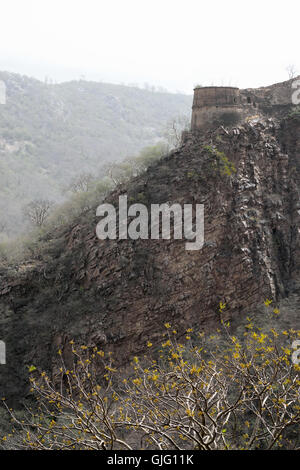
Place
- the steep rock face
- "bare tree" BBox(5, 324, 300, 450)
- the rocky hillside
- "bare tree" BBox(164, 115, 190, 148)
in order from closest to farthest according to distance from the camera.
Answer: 1. "bare tree" BBox(5, 324, 300, 450)
2. the steep rock face
3. "bare tree" BBox(164, 115, 190, 148)
4. the rocky hillside

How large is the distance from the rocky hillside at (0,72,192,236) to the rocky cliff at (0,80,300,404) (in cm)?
3533

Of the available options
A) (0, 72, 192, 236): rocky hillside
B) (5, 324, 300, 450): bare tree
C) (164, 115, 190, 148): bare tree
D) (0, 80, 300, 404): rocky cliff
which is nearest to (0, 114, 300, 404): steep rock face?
(0, 80, 300, 404): rocky cliff

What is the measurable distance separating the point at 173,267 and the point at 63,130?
8950cm

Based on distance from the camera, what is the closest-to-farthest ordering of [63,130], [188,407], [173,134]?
[188,407]
[173,134]
[63,130]

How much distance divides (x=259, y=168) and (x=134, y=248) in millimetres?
6788

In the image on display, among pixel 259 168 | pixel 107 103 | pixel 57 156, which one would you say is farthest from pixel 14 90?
pixel 259 168

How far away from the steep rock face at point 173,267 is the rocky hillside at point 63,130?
35.4 m

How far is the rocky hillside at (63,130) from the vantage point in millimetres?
74938

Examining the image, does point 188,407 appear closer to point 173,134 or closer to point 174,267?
point 174,267

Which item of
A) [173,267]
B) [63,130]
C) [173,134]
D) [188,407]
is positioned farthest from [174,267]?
[63,130]

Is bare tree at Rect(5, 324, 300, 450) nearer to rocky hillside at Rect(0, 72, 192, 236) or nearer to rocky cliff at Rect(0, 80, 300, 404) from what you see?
rocky cliff at Rect(0, 80, 300, 404)

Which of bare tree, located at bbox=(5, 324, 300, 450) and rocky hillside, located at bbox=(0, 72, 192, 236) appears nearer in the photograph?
bare tree, located at bbox=(5, 324, 300, 450)

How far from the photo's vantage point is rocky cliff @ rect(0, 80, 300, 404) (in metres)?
17.6

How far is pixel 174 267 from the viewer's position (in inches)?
712
